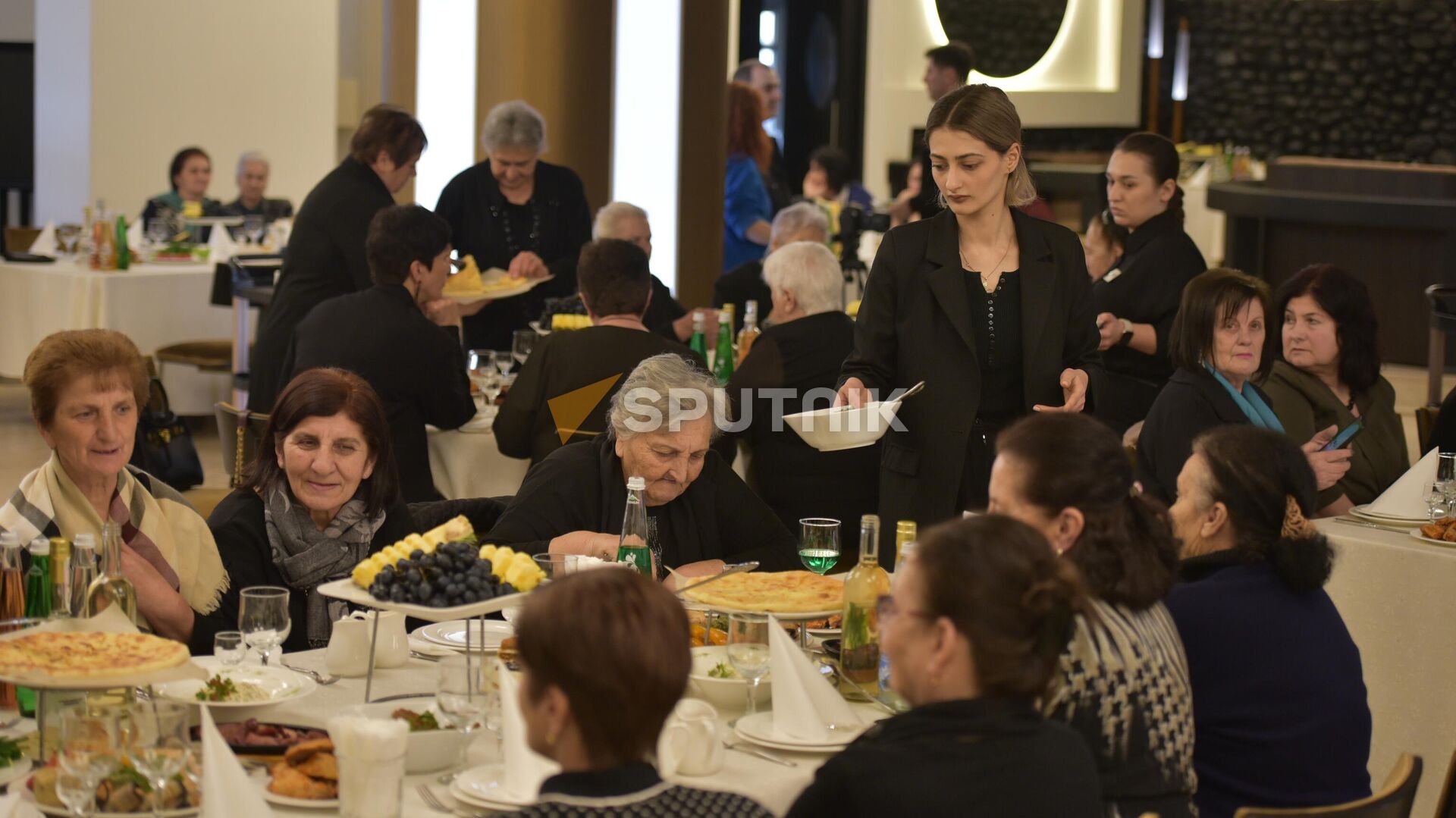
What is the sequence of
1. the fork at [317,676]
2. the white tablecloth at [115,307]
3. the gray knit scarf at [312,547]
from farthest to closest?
the white tablecloth at [115,307], the gray knit scarf at [312,547], the fork at [317,676]

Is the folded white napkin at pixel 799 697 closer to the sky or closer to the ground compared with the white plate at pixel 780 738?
closer to the sky

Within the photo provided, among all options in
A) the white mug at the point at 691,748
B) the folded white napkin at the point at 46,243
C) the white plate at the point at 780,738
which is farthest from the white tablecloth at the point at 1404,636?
the folded white napkin at the point at 46,243

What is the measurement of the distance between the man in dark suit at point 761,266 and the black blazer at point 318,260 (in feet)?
4.94

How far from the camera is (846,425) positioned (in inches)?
120

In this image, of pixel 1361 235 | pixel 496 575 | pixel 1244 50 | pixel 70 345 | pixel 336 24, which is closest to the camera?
pixel 496 575

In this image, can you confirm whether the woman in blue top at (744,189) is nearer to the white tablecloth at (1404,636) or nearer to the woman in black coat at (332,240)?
the woman in black coat at (332,240)

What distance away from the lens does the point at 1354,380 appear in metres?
4.42

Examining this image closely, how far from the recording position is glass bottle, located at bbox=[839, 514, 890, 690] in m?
2.48

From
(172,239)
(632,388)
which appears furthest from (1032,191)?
(172,239)

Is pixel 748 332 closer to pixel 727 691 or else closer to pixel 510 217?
pixel 510 217

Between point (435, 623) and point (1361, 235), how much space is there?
9431 millimetres

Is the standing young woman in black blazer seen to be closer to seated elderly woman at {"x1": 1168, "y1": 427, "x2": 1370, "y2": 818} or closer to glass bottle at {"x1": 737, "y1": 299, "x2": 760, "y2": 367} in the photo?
seated elderly woman at {"x1": 1168, "y1": 427, "x2": 1370, "y2": 818}

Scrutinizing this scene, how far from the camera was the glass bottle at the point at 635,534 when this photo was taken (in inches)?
106

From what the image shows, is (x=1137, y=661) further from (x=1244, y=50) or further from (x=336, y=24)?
(x=1244, y=50)
